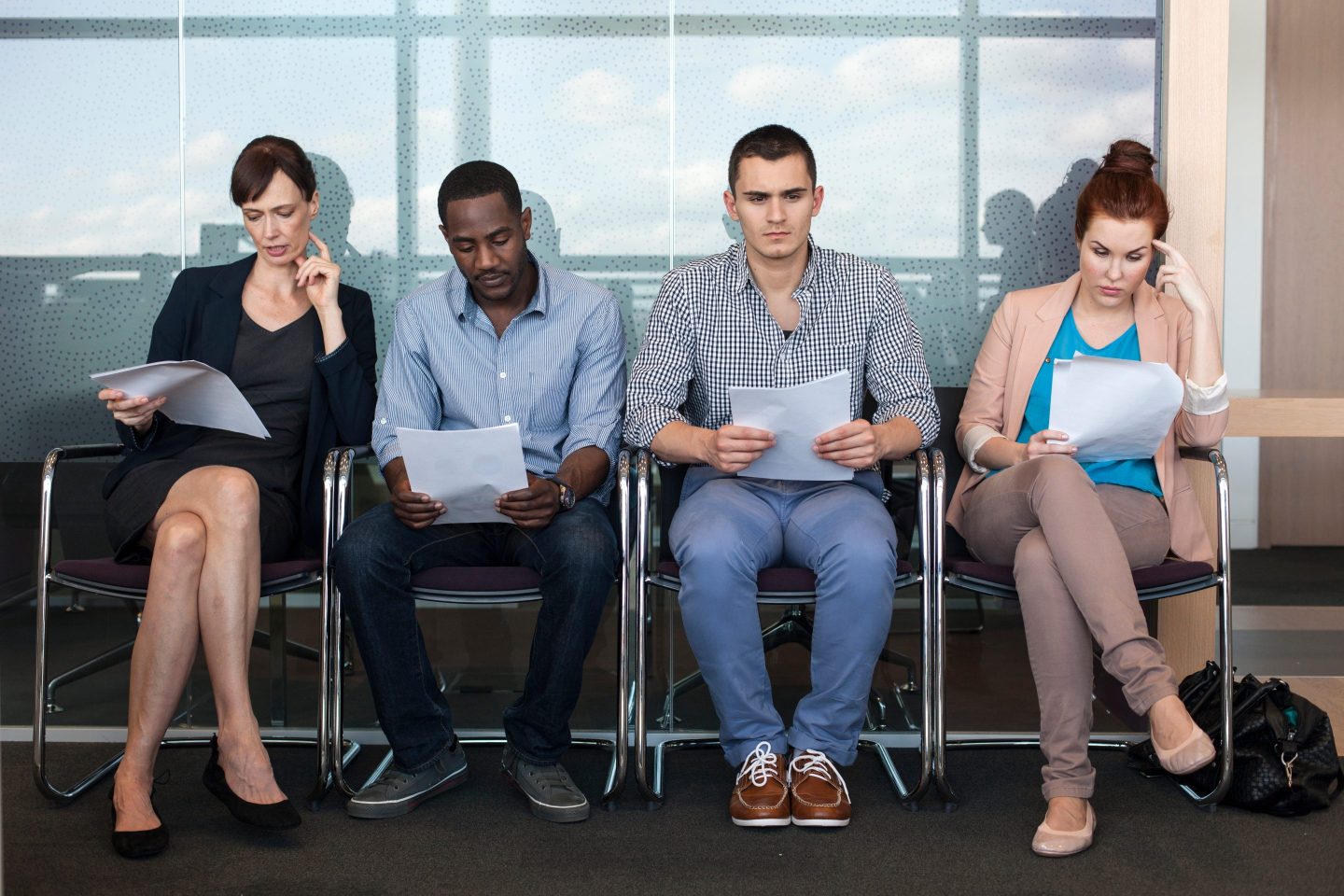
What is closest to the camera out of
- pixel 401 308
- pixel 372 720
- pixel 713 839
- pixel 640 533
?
pixel 713 839

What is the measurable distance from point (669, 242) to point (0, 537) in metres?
2.04

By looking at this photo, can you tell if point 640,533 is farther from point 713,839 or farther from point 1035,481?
point 1035,481

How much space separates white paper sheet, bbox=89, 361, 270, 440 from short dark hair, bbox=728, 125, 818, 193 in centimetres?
122

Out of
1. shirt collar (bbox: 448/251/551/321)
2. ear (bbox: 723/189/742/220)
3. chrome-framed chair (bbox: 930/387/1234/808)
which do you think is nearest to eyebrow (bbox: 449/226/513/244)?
shirt collar (bbox: 448/251/551/321)

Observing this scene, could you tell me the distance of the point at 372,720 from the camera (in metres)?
3.24

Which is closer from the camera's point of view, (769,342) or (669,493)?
(769,342)

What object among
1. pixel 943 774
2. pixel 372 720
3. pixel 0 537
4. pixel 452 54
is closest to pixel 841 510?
pixel 943 774

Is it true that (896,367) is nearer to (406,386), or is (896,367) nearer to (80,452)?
(406,386)

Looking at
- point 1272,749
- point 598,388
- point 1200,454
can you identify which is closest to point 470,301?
point 598,388

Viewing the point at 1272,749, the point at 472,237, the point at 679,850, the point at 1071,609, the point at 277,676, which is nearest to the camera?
the point at 679,850

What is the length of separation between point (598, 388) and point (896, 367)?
70cm

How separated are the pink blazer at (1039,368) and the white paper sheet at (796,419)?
0.52m

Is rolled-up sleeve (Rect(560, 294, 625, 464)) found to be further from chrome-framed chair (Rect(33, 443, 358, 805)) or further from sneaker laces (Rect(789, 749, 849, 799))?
sneaker laces (Rect(789, 749, 849, 799))

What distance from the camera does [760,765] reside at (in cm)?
252
